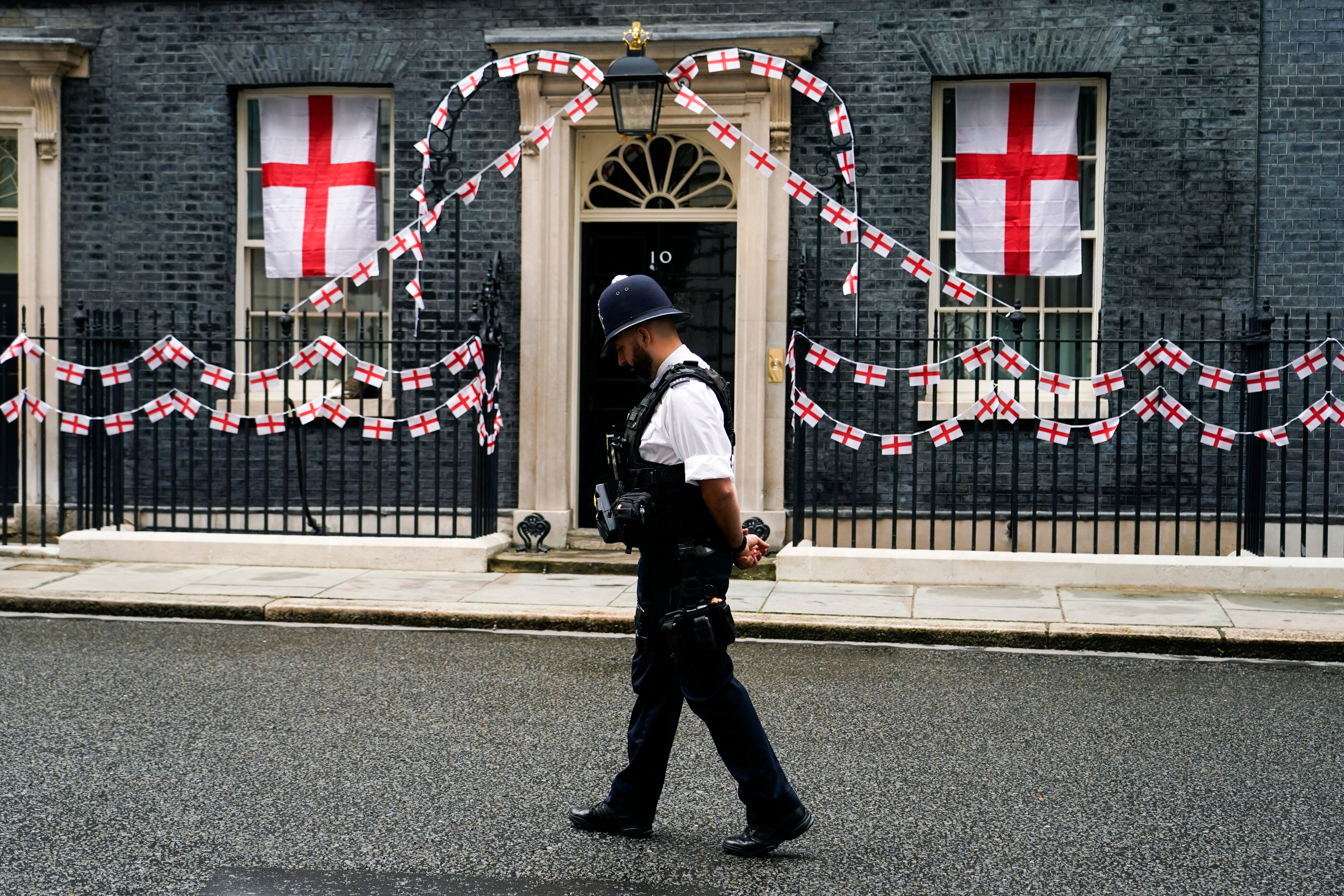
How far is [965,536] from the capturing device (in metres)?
11.4

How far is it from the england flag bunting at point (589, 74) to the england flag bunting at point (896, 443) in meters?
3.49

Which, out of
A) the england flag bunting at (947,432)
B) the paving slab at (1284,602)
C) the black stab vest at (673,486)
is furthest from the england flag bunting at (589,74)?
the black stab vest at (673,486)

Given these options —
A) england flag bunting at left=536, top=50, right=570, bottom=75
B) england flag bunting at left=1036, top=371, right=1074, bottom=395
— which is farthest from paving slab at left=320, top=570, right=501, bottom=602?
england flag bunting at left=1036, top=371, right=1074, bottom=395

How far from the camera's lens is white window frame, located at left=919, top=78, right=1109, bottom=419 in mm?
11320

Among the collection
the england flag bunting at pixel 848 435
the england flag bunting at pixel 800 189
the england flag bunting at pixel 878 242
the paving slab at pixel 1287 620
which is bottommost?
the paving slab at pixel 1287 620

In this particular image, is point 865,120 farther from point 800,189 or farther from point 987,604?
point 987,604

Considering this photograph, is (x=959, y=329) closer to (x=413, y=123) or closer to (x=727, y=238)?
(x=727, y=238)

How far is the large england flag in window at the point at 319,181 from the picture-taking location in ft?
39.4

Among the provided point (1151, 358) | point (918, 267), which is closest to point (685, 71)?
point (918, 267)

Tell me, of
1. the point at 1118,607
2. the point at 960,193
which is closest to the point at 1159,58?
the point at 960,193

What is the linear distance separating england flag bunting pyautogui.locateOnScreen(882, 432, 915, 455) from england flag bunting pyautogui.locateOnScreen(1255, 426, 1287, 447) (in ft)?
7.83

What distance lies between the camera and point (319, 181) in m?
12.0

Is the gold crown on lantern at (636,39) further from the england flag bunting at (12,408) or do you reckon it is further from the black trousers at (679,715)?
the black trousers at (679,715)

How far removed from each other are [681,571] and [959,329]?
24.2 ft
